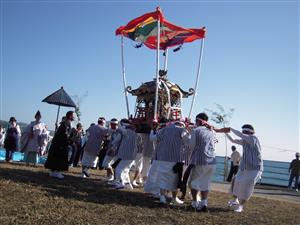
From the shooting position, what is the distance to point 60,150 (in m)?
11.0

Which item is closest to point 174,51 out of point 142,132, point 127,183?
point 142,132

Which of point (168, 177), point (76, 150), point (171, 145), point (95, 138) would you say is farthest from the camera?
point (76, 150)

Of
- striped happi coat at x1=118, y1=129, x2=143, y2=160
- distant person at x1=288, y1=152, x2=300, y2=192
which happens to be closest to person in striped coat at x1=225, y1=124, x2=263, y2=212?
striped happi coat at x1=118, y1=129, x2=143, y2=160

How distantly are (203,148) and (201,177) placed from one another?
62 centimetres

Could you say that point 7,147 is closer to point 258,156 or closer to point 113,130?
point 113,130

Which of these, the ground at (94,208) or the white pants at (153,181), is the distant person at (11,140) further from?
the white pants at (153,181)

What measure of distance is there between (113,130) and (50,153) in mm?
1955

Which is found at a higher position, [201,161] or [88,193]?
[201,161]

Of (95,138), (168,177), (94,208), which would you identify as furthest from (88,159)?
(94,208)

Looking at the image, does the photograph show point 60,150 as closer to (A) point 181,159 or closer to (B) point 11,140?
(A) point 181,159

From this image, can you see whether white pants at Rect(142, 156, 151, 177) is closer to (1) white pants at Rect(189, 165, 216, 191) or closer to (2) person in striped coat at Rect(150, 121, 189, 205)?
(2) person in striped coat at Rect(150, 121, 189, 205)

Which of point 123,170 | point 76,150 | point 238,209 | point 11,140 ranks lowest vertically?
point 238,209

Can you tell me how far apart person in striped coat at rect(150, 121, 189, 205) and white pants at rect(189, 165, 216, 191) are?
372 millimetres

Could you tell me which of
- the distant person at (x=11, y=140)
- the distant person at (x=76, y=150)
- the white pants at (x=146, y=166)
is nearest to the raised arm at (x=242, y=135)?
the white pants at (x=146, y=166)
